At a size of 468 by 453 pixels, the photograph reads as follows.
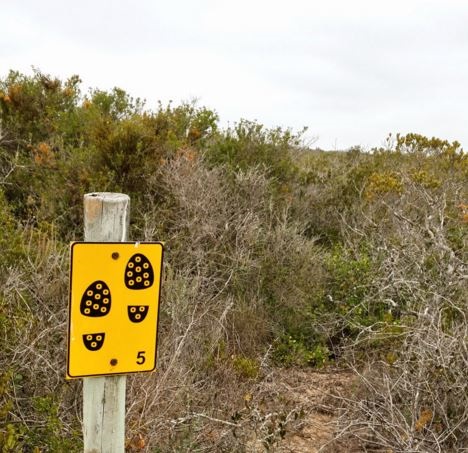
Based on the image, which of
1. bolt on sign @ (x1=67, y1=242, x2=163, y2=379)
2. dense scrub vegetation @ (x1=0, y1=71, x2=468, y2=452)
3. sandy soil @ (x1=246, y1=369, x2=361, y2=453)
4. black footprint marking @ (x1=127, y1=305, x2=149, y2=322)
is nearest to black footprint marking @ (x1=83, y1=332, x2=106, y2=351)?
bolt on sign @ (x1=67, y1=242, x2=163, y2=379)

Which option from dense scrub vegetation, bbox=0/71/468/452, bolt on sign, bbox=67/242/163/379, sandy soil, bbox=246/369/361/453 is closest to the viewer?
bolt on sign, bbox=67/242/163/379

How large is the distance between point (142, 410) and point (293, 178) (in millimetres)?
6462

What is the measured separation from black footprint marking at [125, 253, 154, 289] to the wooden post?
97mm

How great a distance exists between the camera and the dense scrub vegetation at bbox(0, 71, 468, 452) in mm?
Result: 3588

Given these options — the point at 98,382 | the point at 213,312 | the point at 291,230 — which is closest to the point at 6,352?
the point at 98,382

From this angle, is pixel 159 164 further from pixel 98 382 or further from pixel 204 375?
pixel 98 382

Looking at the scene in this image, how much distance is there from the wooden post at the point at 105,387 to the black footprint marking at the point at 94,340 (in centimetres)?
16

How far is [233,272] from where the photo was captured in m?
6.30

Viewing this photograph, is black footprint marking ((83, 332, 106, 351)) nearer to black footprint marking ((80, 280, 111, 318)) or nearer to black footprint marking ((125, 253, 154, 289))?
black footprint marking ((80, 280, 111, 318))

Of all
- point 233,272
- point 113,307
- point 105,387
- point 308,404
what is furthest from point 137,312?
point 233,272

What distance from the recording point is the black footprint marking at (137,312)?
1.82m

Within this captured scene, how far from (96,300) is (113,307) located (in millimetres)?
62

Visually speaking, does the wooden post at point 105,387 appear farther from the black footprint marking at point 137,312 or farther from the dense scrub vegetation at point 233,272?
Result: the dense scrub vegetation at point 233,272

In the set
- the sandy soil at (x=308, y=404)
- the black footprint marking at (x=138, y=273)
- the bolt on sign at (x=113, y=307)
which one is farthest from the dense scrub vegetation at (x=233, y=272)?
the black footprint marking at (x=138, y=273)
